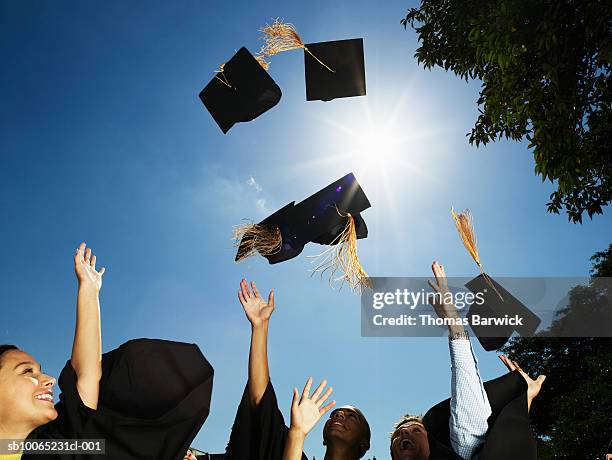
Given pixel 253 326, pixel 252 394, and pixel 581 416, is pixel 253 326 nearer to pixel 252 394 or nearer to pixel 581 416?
pixel 252 394

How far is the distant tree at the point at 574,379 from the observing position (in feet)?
38.6

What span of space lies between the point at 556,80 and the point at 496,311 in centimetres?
223

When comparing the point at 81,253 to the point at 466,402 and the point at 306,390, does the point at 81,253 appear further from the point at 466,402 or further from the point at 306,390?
the point at 466,402

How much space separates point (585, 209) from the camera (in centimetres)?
631

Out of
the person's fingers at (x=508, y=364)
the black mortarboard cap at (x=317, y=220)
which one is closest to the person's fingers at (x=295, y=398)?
the person's fingers at (x=508, y=364)

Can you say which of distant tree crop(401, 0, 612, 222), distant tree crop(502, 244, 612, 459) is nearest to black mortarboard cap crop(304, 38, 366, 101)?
distant tree crop(401, 0, 612, 222)

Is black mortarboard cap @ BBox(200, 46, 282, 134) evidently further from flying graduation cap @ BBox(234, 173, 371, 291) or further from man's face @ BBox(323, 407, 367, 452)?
man's face @ BBox(323, 407, 367, 452)

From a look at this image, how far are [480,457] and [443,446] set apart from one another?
0.23 metres

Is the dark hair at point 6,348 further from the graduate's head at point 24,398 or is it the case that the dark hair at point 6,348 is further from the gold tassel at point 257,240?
the gold tassel at point 257,240

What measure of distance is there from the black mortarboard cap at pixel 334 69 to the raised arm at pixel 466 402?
131 inches

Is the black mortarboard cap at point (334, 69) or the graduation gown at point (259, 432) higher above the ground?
the black mortarboard cap at point (334, 69)

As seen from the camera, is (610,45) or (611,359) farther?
(611,359)

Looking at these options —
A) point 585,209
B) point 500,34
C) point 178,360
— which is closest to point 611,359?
point 585,209

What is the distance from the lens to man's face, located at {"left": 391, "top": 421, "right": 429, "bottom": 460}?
3.35 metres
